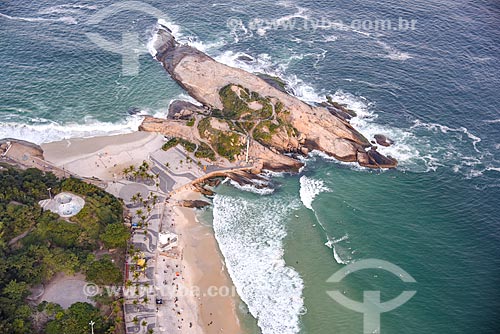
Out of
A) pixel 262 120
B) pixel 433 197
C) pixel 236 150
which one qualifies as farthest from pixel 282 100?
pixel 433 197

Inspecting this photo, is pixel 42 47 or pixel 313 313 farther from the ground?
pixel 42 47

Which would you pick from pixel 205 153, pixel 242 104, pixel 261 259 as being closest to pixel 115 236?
pixel 261 259

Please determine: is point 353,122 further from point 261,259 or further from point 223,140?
point 261,259

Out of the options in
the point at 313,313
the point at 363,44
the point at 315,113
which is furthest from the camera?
the point at 363,44

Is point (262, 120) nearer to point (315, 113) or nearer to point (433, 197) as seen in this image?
point (315, 113)

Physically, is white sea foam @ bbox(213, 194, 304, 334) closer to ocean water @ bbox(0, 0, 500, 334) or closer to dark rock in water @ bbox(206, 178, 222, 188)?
ocean water @ bbox(0, 0, 500, 334)

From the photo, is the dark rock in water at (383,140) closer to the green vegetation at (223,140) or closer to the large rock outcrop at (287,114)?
the large rock outcrop at (287,114)

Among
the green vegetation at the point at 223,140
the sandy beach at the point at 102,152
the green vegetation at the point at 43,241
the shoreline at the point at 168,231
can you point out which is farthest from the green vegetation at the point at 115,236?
the green vegetation at the point at 223,140
